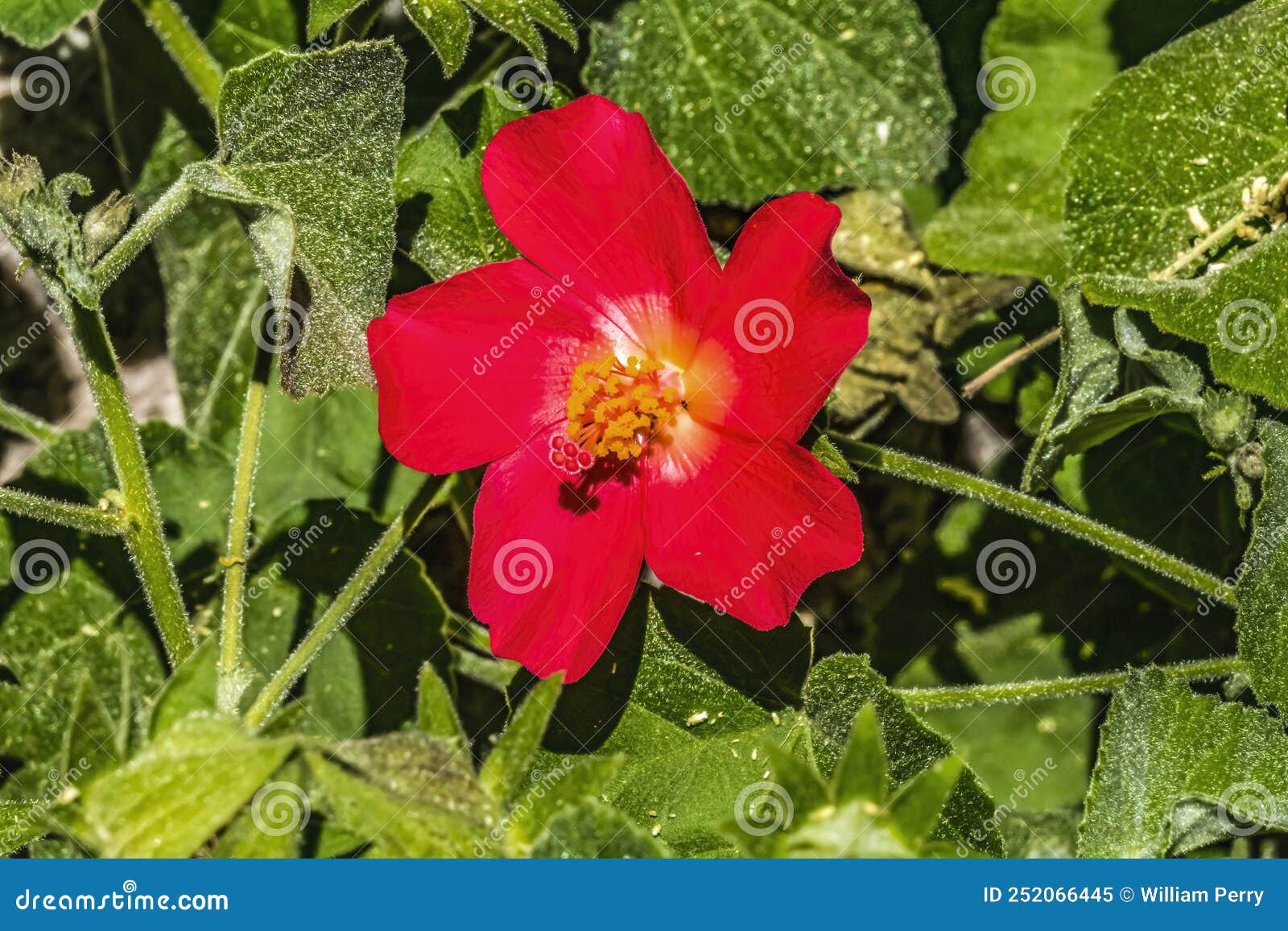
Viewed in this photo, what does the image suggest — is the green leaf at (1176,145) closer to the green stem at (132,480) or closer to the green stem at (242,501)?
the green stem at (242,501)

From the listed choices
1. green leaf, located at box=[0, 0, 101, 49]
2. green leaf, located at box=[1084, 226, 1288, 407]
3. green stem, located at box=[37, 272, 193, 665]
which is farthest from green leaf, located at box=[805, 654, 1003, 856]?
green leaf, located at box=[0, 0, 101, 49]

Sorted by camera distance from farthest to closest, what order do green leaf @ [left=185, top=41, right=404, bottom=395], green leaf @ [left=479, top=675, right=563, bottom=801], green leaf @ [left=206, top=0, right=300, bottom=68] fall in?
green leaf @ [left=206, top=0, right=300, bottom=68] < green leaf @ [left=185, top=41, right=404, bottom=395] < green leaf @ [left=479, top=675, right=563, bottom=801]

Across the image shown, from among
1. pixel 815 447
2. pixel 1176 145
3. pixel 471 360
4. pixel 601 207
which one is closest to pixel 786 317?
pixel 815 447

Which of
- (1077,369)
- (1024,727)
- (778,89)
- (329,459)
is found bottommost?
(1024,727)

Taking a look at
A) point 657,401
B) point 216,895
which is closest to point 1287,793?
point 657,401

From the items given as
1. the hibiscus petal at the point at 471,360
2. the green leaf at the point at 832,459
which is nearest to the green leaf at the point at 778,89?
the hibiscus petal at the point at 471,360

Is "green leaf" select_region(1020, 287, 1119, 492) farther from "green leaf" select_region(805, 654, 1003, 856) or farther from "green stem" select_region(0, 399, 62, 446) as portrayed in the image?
"green stem" select_region(0, 399, 62, 446)

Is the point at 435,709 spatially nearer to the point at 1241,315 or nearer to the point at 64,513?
the point at 64,513
